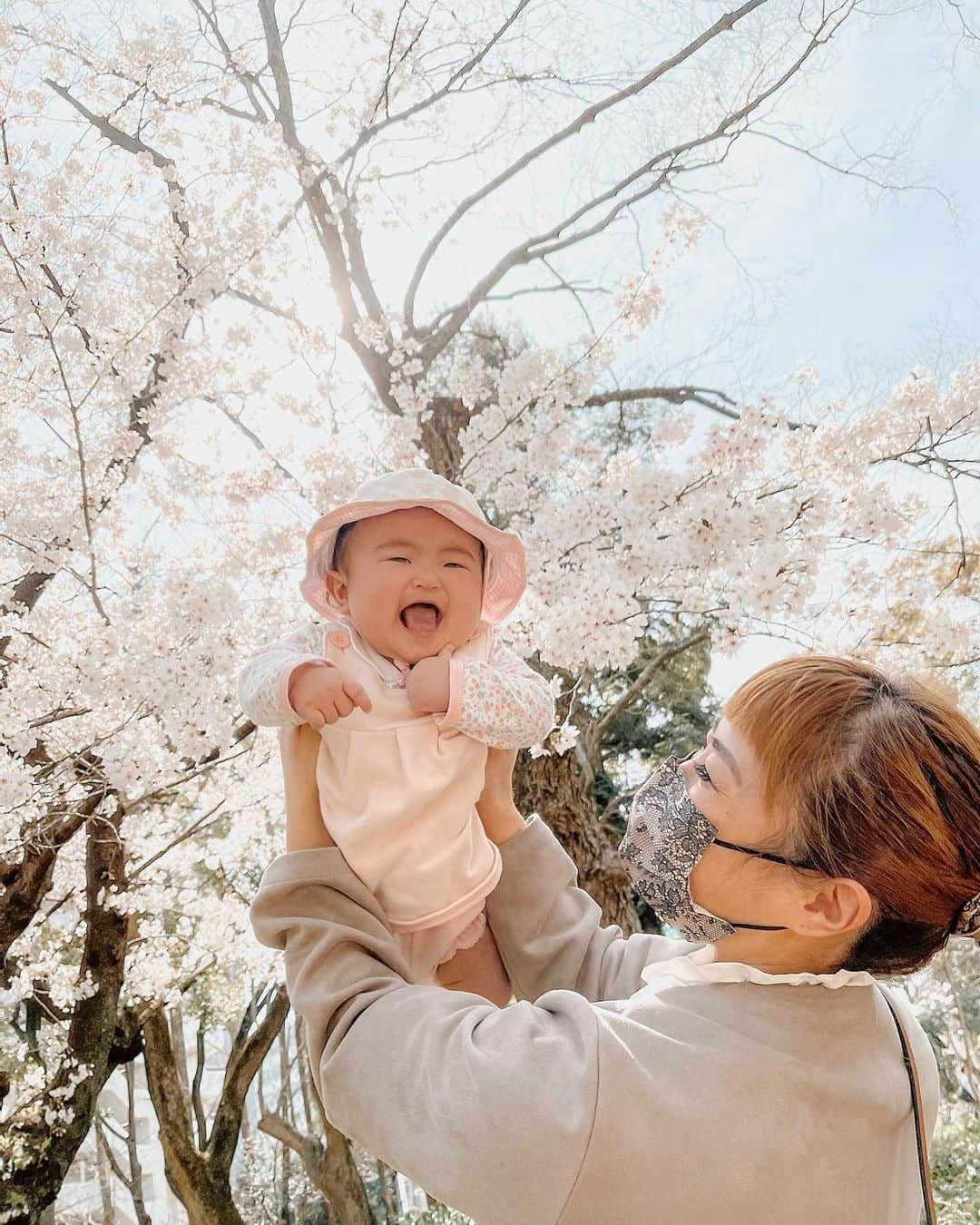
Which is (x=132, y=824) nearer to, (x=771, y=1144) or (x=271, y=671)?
(x=271, y=671)

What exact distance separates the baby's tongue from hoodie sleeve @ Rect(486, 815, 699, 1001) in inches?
17.7

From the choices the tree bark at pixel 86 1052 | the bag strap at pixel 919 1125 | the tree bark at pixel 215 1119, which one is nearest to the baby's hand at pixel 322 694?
the bag strap at pixel 919 1125

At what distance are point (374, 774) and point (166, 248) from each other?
392cm

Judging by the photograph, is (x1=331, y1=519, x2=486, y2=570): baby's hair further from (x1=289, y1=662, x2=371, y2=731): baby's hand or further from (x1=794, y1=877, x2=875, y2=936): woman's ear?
(x1=794, y1=877, x2=875, y2=936): woman's ear

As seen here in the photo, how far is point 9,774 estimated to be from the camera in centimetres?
342

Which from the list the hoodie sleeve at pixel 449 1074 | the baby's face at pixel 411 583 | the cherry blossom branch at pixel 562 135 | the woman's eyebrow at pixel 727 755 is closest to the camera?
the hoodie sleeve at pixel 449 1074

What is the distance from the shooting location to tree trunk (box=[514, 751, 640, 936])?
4117mm

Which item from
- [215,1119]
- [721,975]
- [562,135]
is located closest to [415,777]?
[721,975]

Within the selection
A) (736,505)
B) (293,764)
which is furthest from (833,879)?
(736,505)

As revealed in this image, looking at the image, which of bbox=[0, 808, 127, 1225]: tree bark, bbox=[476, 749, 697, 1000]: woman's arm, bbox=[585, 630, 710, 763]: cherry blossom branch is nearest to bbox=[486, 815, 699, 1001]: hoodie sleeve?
bbox=[476, 749, 697, 1000]: woman's arm

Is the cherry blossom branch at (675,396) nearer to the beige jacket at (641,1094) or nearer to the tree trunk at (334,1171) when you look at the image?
the beige jacket at (641,1094)

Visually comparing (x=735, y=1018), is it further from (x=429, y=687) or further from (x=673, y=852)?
(x=429, y=687)

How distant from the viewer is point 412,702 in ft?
4.93

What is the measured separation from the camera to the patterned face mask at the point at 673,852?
3.81 feet
